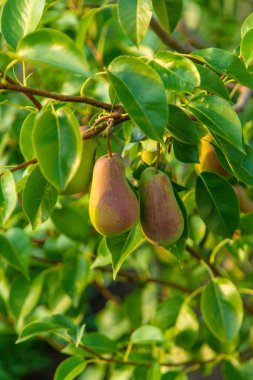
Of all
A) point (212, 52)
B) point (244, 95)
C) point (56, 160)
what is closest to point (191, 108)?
point (212, 52)

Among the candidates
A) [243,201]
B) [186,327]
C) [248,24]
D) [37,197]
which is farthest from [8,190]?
[243,201]

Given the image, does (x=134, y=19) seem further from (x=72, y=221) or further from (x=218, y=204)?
(x=72, y=221)

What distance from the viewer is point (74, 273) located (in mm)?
1292

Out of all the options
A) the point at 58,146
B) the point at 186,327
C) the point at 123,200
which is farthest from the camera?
the point at 186,327

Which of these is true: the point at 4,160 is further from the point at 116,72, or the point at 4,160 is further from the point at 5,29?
the point at 116,72

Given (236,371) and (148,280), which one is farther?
(148,280)

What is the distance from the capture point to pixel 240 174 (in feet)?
2.74

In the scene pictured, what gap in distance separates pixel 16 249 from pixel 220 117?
0.58 m

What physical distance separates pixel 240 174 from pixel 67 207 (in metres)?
0.57

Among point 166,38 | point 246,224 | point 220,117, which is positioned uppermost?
point 220,117

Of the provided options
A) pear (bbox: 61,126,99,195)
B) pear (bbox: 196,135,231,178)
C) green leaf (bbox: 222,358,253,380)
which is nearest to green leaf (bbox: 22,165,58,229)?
pear (bbox: 61,126,99,195)

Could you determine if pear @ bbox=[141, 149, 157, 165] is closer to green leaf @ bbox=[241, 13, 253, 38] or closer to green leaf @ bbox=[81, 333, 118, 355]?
green leaf @ bbox=[241, 13, 253, 38]

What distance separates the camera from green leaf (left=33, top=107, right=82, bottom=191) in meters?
0.62

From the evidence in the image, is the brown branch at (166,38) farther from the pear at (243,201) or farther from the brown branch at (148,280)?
the brown branch at (148,280)
